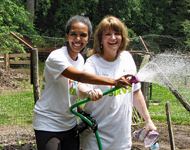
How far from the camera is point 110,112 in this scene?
6.48 ft

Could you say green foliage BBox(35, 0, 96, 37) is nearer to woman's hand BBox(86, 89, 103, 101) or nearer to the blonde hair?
the blonde hair

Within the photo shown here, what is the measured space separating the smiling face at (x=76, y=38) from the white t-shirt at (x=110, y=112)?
16cm

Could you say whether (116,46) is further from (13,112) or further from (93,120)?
(13,112)

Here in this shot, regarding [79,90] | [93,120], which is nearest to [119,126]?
[93,120]

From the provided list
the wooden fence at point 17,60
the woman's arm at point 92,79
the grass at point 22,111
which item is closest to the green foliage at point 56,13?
the wooden fence at point 17,60

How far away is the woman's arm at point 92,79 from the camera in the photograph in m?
1.70

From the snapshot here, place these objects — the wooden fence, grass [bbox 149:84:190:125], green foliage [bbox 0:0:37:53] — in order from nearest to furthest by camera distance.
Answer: grass [bbox 149:84:190:125] < the wooden fence < green foliage [bbox 0:0:37:53]

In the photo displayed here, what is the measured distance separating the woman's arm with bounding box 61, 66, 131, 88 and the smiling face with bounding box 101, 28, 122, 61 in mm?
357

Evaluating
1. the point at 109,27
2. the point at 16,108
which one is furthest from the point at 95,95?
the point at 16,108

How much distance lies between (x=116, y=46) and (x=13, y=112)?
4067mm

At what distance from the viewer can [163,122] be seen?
5812 millimetres

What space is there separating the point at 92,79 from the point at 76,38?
477 mm

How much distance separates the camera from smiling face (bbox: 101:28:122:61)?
6.74ft

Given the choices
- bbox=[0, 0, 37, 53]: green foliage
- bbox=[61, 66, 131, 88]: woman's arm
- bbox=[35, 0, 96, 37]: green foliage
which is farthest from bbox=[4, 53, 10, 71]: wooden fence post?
bbox=[35, 0, 96, 37]: green foliage
